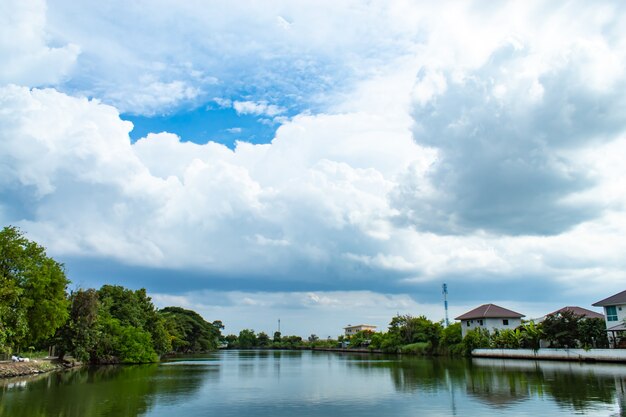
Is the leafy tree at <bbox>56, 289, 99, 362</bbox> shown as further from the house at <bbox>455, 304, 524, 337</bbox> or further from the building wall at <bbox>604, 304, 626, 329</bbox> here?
the building wall at <bbox>604, 304, 626, 329</bbox>

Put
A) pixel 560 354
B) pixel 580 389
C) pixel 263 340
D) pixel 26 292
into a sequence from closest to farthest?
pixel 580 389 < pixel 26 292 < pixel 560 354 < pixel 263 340

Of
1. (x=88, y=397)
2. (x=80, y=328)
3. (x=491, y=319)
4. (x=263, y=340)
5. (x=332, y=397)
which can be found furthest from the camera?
(x=263, y=340)

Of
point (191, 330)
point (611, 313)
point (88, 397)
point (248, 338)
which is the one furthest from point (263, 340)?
point (88, 397)

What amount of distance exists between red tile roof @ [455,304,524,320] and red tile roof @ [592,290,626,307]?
1691 centimetres

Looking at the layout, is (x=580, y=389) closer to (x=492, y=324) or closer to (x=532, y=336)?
(x=532, y=336)

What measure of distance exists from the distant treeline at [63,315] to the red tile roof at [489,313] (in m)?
41.4

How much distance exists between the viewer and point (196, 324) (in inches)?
4126

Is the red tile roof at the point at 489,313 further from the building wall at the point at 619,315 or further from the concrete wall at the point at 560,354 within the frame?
Answer: the building wall at the point at 619,315

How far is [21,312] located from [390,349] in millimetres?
64583

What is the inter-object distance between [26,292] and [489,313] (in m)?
53.1

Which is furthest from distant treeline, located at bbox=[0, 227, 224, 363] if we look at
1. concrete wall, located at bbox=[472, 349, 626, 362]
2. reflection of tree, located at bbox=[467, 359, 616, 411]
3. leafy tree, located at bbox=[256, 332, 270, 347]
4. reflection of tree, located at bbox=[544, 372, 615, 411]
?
leafy tree, located at bbox=[256, 332, 270, 347]

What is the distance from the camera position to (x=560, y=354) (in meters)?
45.2

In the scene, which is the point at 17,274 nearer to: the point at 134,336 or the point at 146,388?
the point at 146,388

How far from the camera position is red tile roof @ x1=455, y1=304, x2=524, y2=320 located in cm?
6313
